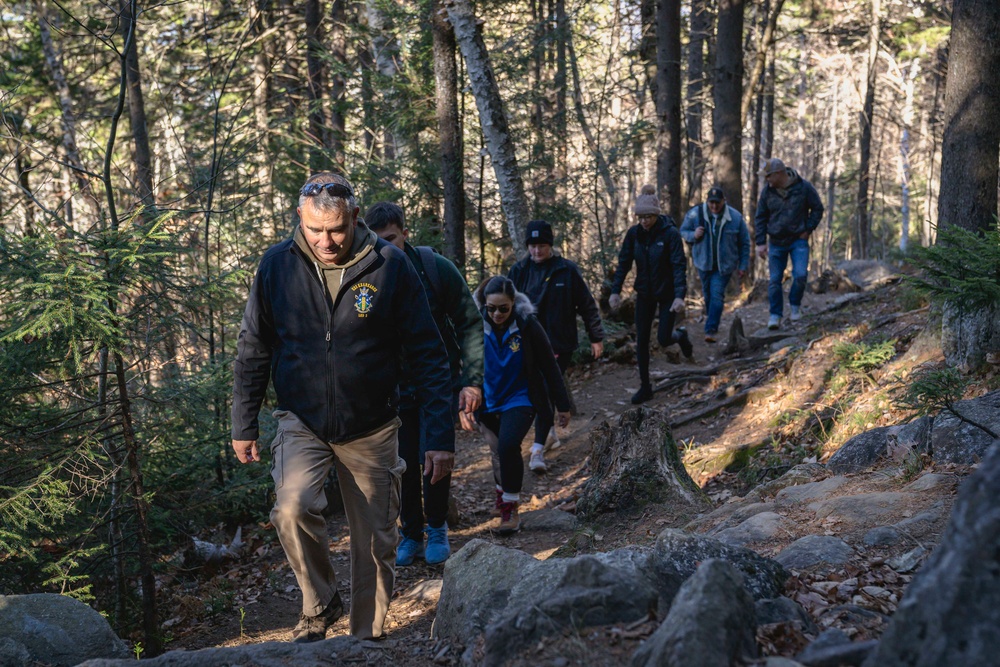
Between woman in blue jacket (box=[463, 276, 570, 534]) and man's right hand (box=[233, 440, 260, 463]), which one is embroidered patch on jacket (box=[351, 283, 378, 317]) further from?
woman in blue jacket (box=[463, 276, 570, 534])

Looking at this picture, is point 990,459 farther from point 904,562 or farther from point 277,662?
point 277,662

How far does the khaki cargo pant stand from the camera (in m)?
4.00

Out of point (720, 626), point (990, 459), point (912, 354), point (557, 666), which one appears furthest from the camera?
point (912, 354)

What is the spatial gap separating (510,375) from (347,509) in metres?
2.68

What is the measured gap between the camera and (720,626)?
2.55 meters

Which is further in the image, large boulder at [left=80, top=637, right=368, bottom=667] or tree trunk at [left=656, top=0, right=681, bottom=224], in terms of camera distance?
tree trunk at [left=656, top=0, right=681, bottom=224]

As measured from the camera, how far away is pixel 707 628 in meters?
2.52

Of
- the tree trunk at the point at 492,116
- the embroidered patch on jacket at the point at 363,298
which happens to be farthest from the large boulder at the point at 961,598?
the tree trunk at the point at 492,116

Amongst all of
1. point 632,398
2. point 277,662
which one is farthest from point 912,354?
point 277,662

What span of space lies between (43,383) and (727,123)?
47.3 feet

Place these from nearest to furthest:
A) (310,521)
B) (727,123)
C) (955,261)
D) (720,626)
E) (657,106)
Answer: (720,626) < (310,521) < (955,261) < (657,106) < (727,123)

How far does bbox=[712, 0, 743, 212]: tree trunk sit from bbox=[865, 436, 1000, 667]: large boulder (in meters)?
14.3

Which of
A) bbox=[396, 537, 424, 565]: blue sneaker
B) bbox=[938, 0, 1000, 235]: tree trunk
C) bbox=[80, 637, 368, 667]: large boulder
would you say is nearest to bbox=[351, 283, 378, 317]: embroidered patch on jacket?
bbox=[80, 637, 368, 667]: large boulder

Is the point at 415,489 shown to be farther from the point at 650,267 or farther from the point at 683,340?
the point at 683,340
